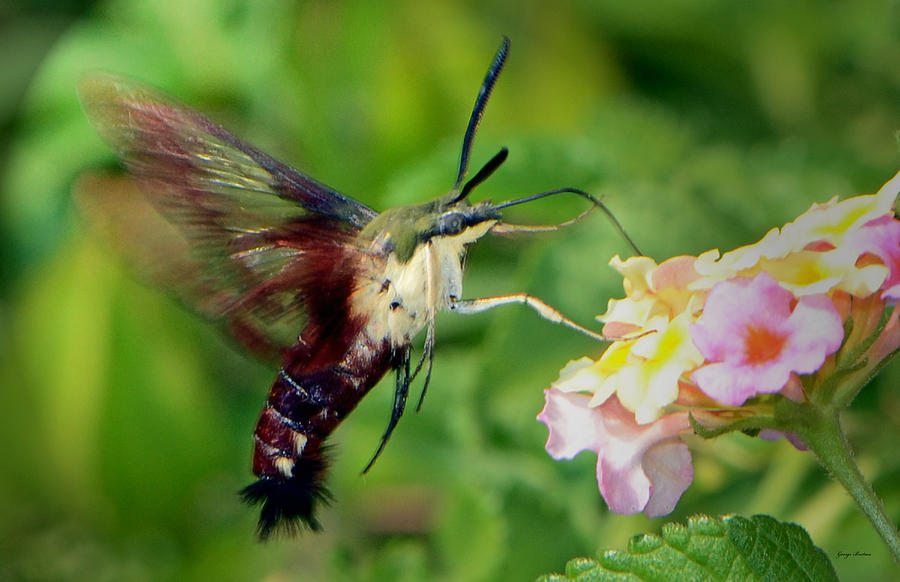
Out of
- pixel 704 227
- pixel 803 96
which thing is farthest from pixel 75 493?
pixel 803 96

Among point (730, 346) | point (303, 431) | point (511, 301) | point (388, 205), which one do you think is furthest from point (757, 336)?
point (388, 205)

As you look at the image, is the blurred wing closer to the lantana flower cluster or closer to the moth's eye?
the moth's eye

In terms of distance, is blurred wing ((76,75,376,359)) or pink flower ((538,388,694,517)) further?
blurred wing ((76,75,376,359))

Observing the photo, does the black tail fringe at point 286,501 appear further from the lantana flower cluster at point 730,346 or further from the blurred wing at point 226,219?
the lantana flower cluster at point 730,346

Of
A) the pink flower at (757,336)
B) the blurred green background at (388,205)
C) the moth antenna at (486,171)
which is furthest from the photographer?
the blurred green background at (388,205)

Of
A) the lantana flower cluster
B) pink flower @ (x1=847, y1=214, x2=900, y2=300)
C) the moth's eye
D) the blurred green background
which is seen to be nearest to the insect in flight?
the moth's eye

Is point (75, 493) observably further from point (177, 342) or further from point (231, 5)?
point (231, 5)

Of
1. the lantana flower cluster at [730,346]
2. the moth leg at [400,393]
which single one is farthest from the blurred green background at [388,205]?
the lantana flower cluster at [730,346]

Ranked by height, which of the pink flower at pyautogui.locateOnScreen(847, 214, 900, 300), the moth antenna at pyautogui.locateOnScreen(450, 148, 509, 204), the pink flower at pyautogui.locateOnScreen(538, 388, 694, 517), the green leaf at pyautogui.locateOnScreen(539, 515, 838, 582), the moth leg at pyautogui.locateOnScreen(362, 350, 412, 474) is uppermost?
the moth antenna at pyautogui.locateOnScreen(450, 148, 509, 204)
